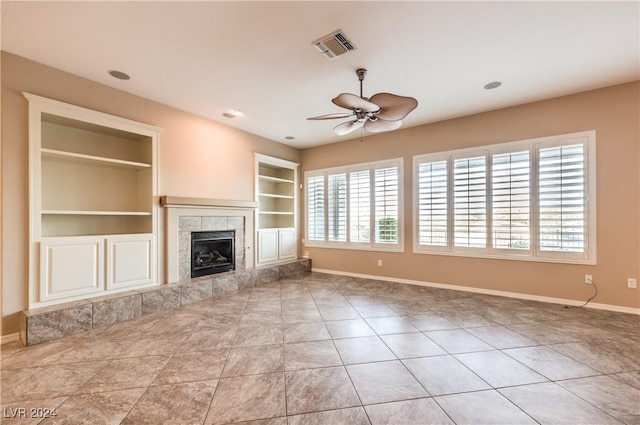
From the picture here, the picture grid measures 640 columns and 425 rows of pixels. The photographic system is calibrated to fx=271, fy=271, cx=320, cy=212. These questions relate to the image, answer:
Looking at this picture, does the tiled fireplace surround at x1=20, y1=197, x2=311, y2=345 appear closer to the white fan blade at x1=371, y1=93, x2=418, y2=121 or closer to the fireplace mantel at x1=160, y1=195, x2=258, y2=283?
the fireplace mantel at x1=160, y1=195, x2=258, y2=283

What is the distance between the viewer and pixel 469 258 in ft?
15.2

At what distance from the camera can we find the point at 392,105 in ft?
9.41

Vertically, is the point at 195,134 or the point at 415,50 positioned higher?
the point at 415,50

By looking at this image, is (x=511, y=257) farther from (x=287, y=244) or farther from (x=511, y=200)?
(x=287, y=244)

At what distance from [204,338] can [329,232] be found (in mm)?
3775

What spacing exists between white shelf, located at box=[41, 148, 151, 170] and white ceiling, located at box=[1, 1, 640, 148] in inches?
39.4

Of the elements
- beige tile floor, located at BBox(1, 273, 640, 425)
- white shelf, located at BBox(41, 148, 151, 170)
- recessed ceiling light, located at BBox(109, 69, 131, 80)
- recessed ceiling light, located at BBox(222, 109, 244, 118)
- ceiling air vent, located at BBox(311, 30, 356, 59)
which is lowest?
beige tile floor, located at BBox(1, 273, 640, 425)

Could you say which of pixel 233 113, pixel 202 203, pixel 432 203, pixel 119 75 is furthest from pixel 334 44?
pixel 432 203

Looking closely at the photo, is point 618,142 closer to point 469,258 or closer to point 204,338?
point 469,258

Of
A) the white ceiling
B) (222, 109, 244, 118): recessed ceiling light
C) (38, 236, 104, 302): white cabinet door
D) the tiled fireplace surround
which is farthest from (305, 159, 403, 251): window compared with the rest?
(38, 236, 104, 302): white cabinet door

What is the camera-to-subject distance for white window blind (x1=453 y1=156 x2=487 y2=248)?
4.49m

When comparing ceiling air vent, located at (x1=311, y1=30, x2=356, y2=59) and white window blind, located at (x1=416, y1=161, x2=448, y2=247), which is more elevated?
ceiling air vent, located at (x1=311, y1=30, x2=356, y2=59)

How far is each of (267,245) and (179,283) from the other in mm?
1989

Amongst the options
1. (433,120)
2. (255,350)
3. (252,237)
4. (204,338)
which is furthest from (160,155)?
(433,120)
